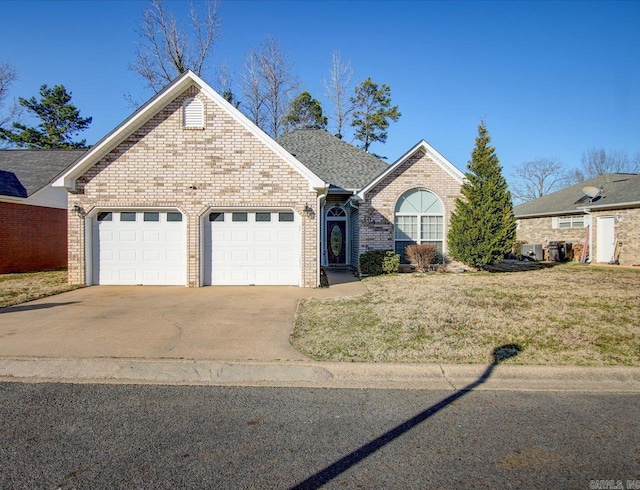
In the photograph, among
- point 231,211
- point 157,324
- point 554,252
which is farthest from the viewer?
point 554,252

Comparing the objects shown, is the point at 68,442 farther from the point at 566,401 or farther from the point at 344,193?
the point at 344,193

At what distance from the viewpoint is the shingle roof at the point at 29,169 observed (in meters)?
16.5

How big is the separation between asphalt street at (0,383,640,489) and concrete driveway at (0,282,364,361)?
3.77 ft

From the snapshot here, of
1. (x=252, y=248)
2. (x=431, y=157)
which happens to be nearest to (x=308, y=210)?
(x=252, y=248)

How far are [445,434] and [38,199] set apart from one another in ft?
63.2

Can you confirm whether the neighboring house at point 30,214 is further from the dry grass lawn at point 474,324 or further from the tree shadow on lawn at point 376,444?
the tree shadow on lawn at point 376,444

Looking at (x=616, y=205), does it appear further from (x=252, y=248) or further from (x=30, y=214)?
(x=30, y=214)

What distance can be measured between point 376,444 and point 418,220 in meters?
13.4

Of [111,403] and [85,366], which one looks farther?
[85,366]

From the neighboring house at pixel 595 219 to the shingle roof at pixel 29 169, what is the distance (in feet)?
88.8

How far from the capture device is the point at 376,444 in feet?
11.3

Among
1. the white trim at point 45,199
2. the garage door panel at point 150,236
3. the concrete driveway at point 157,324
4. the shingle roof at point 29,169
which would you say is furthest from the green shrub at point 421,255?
the shingle roof at point 29,169

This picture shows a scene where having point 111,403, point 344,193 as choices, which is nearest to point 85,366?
point 111,403

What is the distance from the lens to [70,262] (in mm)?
11688
